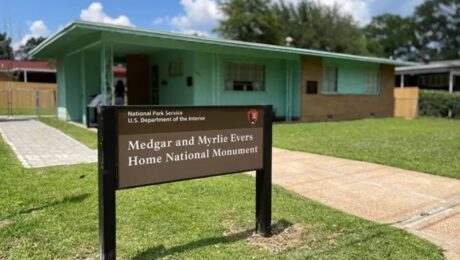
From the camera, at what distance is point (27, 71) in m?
36.6

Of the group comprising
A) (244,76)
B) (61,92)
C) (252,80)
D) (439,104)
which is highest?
(244,76)

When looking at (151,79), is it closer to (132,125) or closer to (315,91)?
(315,91)

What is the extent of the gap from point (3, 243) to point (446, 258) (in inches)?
149

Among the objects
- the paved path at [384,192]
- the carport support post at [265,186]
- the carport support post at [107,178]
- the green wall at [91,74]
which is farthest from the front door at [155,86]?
the carport support post at [107,178]

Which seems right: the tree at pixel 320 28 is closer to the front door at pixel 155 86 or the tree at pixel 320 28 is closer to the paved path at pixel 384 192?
the front door at pixel 155 86

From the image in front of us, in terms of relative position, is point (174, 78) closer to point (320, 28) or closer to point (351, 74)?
point (351, 74)

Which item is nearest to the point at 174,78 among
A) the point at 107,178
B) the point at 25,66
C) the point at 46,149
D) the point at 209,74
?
the point at 209,74

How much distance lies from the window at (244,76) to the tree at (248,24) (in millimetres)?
28289

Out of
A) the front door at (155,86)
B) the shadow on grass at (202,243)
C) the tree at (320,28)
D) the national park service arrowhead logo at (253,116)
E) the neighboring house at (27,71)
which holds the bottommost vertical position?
the shadow on grass at (202,243)

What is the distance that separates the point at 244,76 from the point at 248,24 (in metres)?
29.7

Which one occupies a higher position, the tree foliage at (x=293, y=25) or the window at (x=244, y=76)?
the tree foliage at (x=293, y=25)

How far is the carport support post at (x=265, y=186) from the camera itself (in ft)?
14.1

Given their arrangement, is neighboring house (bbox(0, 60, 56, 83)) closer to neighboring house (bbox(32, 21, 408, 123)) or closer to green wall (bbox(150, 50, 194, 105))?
neighboring house (bbox(32, 21, 408, 123))

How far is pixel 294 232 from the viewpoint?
437 cm
